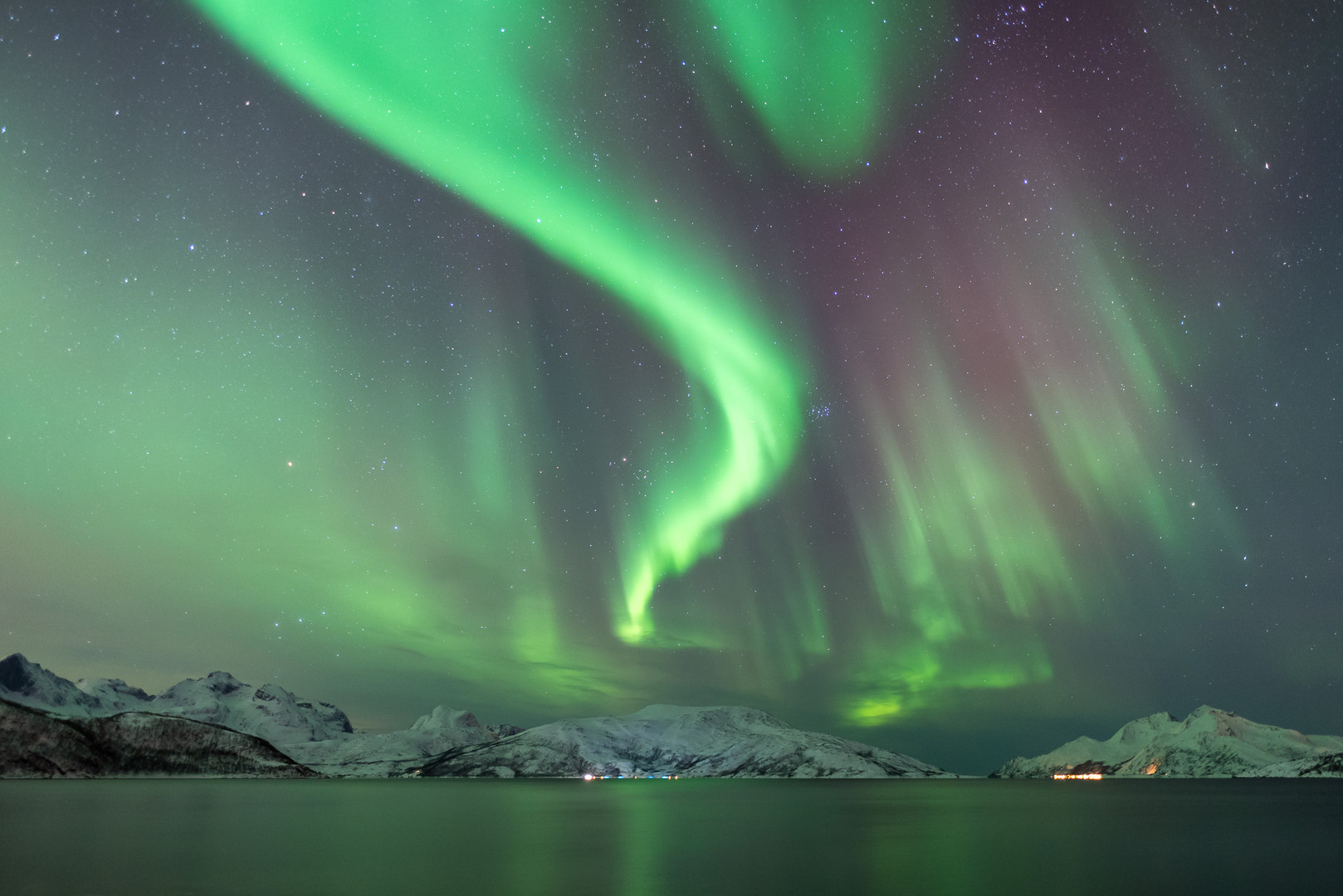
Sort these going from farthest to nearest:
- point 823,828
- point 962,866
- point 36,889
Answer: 1. point 823,828
2. point 962,866
3. point 36,889

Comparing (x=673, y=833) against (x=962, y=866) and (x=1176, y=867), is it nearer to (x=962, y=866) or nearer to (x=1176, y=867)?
(x=962, y=866)

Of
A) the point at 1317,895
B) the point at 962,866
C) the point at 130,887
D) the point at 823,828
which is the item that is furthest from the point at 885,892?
the point at 823,828

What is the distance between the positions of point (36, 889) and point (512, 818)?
87825 millimetres

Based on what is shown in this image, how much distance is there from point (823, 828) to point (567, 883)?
188 ft

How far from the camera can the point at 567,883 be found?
48281 mm

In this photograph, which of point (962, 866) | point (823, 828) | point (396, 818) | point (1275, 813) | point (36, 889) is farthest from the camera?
point (1275, 813)

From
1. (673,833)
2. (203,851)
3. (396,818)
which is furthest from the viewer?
(396,818)

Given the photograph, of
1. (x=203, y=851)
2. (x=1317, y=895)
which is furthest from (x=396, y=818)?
(x=1317, y=895)

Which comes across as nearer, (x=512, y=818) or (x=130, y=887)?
(x=130, y=887)

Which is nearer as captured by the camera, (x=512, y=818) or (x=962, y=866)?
(x=962, y=866)

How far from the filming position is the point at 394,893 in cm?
4278

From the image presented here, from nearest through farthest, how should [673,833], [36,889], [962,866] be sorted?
[36,889]
[962,866]
[673,833]

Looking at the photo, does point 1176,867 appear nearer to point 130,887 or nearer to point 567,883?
point 567,883

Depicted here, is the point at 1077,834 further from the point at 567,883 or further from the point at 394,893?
the point at 394,893
